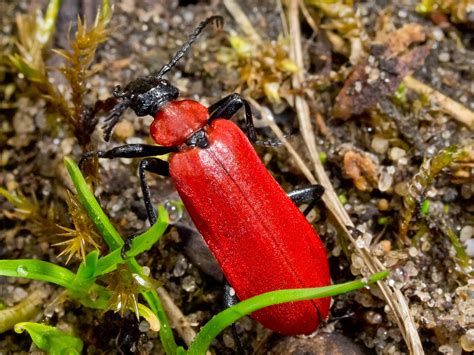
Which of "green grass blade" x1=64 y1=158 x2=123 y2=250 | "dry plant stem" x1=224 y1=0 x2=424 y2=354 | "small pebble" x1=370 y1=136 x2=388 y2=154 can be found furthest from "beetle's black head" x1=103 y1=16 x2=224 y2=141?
"small pebble" x1=370 y1=136 x2=388 y2=154

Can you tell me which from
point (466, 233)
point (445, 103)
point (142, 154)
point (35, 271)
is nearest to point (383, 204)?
point (466, 233)

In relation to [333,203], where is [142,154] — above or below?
above

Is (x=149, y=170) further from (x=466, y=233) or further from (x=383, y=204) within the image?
(x=466, y=233)

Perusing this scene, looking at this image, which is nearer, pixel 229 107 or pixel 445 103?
pixel 229 107

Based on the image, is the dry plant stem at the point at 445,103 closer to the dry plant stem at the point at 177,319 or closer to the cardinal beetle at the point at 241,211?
the cardinal beetle at the point at 241,211

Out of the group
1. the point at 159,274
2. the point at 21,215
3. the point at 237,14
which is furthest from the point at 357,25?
the point at 21,215

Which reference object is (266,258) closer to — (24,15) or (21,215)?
(21,215)

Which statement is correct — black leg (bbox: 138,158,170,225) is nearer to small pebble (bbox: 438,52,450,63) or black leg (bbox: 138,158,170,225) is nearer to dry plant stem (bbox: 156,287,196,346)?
dry plant stem (bbox: 156,287,196,346)
